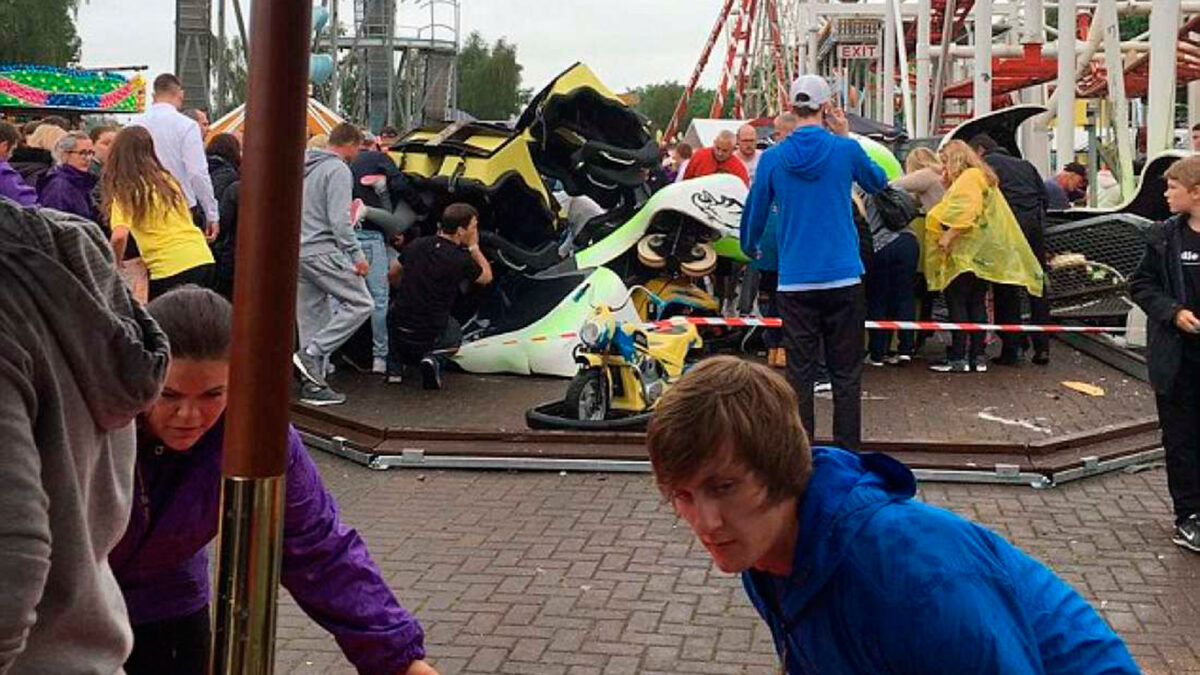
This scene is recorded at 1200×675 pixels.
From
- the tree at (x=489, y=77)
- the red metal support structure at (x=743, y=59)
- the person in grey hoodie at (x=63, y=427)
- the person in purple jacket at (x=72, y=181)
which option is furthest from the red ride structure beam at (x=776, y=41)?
the person in grey hoodie at (x=63, y=427)

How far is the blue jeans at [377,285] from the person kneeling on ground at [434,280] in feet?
0.54

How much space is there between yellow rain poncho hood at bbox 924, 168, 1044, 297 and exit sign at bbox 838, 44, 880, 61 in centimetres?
2638

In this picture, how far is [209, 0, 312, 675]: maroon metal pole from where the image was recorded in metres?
1.35

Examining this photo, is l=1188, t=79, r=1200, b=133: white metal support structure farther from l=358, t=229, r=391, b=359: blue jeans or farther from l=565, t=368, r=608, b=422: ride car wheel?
l=565, t=368, r=608, b=422: ride car wheel

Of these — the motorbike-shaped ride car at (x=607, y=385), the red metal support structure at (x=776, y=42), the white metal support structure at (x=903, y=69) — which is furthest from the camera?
the red metal support structure at (x=776, y=42)

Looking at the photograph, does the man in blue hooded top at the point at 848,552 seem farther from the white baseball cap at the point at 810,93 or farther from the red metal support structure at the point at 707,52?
the red metal support structure at the point at 707,52

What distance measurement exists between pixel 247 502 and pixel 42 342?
0.32 meters

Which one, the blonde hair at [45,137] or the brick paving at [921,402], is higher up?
the blonde hair at [45,137]

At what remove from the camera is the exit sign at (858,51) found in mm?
36781

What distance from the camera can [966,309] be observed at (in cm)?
1096

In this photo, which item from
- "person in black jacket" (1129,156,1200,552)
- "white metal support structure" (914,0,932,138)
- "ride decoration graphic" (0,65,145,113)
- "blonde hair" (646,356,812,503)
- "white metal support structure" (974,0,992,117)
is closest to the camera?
"blonde hair" (646,356,812,503)

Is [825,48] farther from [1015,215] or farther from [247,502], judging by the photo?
[247,502]

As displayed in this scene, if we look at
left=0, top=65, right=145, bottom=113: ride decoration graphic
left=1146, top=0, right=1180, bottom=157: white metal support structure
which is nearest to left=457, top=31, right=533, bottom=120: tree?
left=0, top=65, right=145, bottom=113: ride decoration graphic

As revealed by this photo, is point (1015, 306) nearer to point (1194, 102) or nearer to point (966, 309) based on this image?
point (966, 309)
